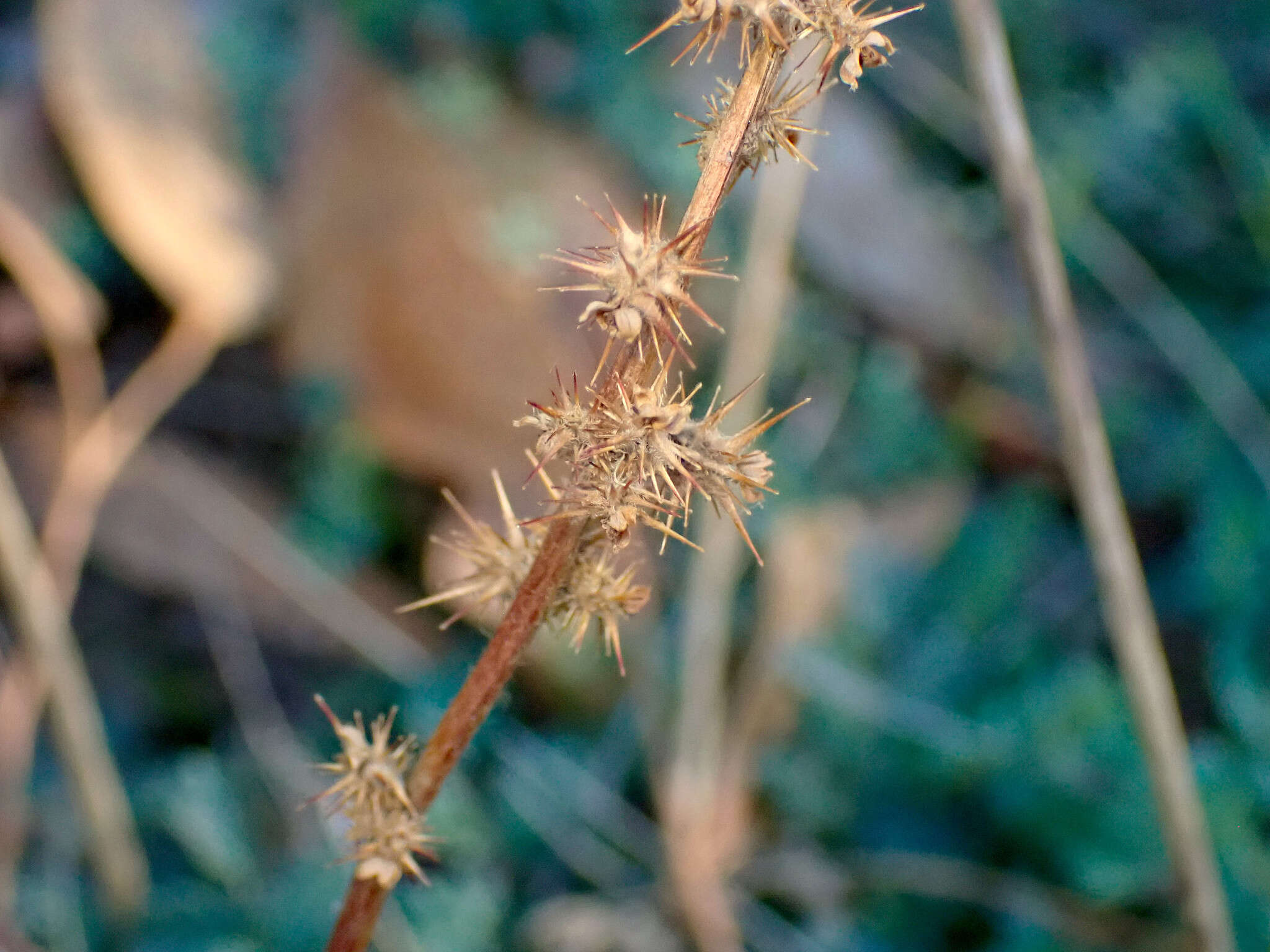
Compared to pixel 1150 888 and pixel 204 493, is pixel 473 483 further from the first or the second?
pixel 1150 888

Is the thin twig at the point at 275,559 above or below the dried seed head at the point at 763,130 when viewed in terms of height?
above

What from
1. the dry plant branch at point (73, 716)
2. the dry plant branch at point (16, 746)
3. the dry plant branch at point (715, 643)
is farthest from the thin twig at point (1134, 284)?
the dry plant branch at point (16, 746)

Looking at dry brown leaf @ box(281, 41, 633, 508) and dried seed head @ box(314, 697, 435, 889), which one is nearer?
dried seed head @ box(314, 697, 435, 889)

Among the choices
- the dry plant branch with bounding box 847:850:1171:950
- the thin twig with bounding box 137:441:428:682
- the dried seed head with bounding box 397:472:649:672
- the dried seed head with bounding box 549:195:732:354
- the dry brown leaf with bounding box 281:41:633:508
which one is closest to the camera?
the dried seed head with bounding box 549:195:732:354

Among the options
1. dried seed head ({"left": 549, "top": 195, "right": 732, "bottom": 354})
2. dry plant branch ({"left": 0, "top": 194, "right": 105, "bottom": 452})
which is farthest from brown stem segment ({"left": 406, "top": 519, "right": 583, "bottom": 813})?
dry plant branch ({"left": 0, "top": 194, "right": 105, "bottom": 452})

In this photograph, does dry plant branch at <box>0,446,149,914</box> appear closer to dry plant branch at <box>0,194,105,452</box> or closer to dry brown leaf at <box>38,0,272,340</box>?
dry plant branch at <box>0,194,105,452</box>

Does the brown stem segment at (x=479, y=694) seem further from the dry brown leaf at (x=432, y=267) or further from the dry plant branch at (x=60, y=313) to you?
the dry plant branch at (x=60, y=313)

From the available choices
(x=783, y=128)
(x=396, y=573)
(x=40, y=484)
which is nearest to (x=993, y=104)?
(x=783, y=128)
